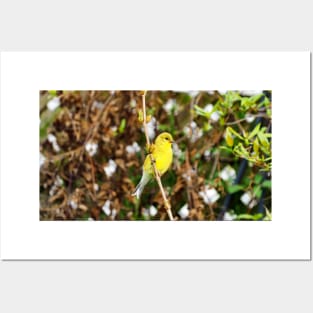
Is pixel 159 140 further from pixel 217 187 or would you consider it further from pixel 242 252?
pixel 242 252

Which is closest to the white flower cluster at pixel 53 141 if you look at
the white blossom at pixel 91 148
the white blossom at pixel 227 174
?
the white blossom at pixel 91 148

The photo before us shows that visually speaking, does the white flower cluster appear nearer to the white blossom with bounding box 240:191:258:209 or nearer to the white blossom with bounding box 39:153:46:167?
the white blossom with bounding box 39:153:46:167

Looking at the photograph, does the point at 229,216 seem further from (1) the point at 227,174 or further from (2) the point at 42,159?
(2) the point at 42,159

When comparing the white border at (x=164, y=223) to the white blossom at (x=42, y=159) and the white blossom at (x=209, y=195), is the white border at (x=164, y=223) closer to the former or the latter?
the white blossom at (x=42, y=159)

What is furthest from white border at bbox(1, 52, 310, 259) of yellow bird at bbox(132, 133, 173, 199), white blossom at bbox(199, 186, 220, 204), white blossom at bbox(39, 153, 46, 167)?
yellow bird at bbox(132, 133, 173, 199)
